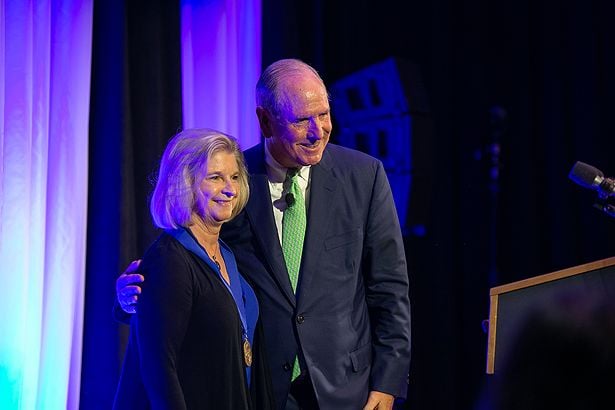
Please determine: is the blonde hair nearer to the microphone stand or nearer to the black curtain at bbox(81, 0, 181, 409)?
the microphone stand

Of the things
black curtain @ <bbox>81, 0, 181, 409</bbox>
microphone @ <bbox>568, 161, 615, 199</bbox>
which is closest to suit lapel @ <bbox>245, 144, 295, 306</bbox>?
microphone @ <bbox>568, 161, 615, 199</bbox>

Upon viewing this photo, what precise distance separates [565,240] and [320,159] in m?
2.28

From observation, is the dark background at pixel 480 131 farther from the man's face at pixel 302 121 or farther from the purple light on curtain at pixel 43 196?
the man's face at pixel 302 121

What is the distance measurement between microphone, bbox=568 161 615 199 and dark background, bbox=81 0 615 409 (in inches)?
64.0

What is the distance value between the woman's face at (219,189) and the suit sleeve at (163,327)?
0.56 ft

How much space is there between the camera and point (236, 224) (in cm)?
217

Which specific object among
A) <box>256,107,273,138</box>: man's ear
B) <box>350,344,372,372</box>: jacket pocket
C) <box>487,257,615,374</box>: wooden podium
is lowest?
<box>350,344,372,372</box>: jacket pocket

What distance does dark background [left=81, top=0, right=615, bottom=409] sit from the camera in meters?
3.96

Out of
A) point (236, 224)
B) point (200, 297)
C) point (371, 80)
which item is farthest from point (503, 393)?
point (371, 80)

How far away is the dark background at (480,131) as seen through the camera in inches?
156

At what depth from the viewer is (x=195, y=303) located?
6.00 ft

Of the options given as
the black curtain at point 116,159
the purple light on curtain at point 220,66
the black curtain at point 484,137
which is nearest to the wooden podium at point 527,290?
the black curtain at point 116,159

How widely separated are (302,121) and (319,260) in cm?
35

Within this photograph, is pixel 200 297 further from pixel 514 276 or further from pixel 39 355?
pixel 514 276
